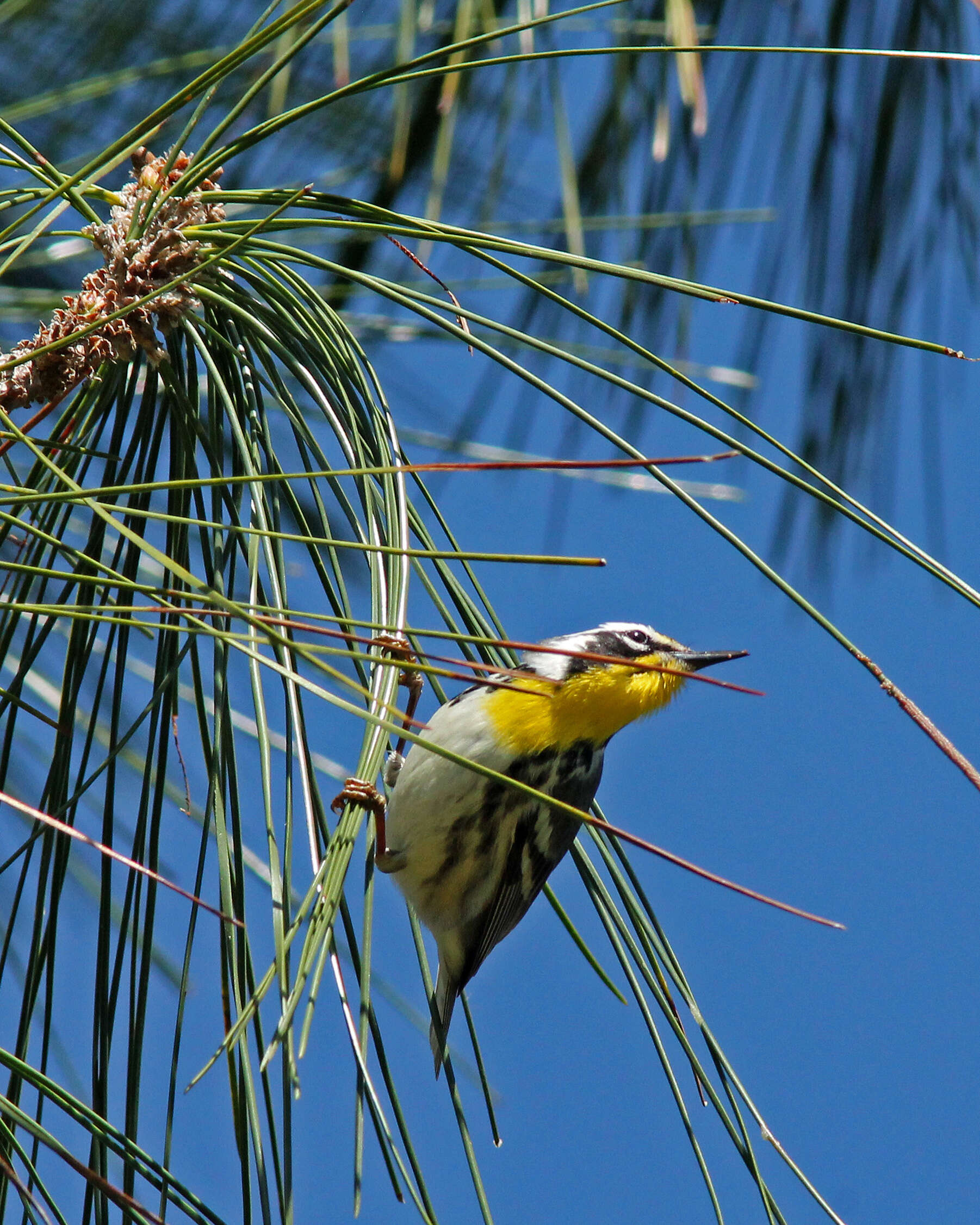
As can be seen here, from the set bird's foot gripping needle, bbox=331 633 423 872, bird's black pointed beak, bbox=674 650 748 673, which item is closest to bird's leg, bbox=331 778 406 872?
bird's foot gripping needle, bbox=331 633 423 872

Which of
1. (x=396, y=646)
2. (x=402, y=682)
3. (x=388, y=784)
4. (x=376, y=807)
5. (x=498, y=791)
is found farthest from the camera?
(x=388, y=784)

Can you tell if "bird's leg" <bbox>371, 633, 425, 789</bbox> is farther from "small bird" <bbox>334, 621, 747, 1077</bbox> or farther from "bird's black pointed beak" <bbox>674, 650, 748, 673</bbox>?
"bird's black pointed beak" <bbox>674, 650, 748, 673</bbox>

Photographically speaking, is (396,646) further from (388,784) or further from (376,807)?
(388,784)

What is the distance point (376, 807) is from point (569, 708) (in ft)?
1.54

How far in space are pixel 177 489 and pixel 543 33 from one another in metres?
0.72

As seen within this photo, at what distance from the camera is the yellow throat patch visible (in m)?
1.39

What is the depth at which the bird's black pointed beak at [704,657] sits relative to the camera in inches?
55.2

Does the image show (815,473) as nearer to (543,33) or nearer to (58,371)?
(58,371)

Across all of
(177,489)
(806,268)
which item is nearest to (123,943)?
(177,489)

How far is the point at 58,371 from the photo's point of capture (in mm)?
906

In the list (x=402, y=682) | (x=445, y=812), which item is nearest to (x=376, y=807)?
(x=402, y=682)

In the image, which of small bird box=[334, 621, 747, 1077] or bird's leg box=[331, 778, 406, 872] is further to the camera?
small bird box=[334, 621, 747, 1077]

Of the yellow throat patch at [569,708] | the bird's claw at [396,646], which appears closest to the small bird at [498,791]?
the yellow throat patch at [569,708]

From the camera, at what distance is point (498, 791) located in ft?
4.51
